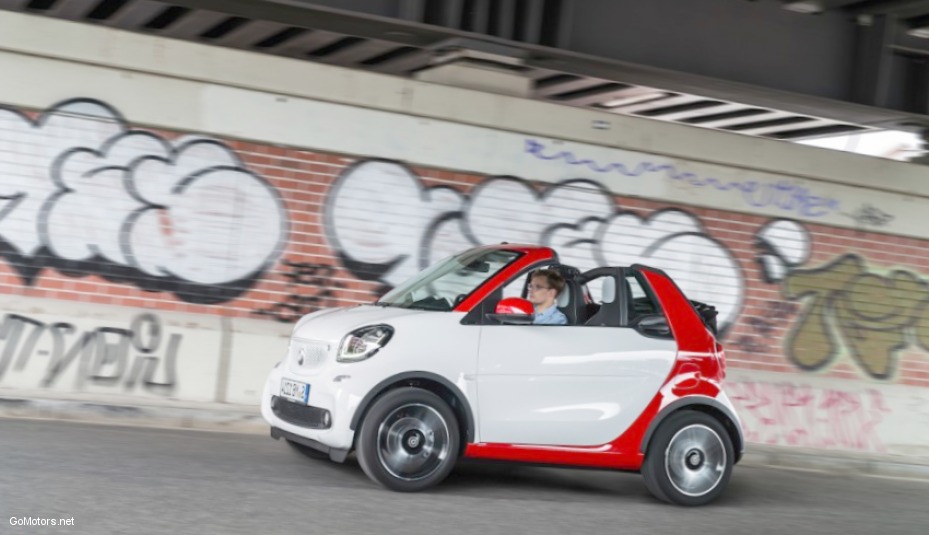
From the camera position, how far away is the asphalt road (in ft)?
20.3

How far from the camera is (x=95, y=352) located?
10.2 metres

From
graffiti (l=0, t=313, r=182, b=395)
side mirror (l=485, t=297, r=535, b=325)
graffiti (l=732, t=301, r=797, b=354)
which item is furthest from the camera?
graffiti (l=732, t=301, r=797, b=354)

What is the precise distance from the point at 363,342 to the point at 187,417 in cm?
307

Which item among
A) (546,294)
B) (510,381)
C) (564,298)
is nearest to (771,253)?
(564,298)

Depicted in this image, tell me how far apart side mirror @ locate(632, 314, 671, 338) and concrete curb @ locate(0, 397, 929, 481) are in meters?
3.75

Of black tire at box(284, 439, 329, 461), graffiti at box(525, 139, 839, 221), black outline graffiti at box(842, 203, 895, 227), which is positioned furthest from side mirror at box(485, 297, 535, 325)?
black outline graffiti at box(842, 203, 895, 227)

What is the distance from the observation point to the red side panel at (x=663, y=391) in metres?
7.68

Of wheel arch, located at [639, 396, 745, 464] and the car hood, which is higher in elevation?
the car hood

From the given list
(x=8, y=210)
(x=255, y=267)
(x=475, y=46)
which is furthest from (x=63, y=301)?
(x=475, y=46)

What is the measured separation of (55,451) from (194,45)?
4.67 metres

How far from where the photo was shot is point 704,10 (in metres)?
12.0

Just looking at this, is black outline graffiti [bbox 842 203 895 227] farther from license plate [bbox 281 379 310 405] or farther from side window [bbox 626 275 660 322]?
license plate [bbox 281 379 310 405]

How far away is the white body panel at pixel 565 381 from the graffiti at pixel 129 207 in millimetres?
4316

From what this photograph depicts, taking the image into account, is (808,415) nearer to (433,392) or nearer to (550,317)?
(550,317)
